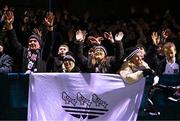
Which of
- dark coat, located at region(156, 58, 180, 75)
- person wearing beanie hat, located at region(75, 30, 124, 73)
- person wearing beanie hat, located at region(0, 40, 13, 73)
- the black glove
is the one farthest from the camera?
person wearing beanie hat, located at region(0, 40, 13, 73)

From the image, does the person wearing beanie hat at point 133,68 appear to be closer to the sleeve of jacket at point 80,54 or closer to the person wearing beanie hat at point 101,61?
the person wearing beanie hat at point 101,61

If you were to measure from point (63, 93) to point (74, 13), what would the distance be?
861 cm

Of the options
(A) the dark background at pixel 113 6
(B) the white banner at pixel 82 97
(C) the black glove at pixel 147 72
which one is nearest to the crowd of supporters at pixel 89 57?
(C) the black glove at pixel 147 72

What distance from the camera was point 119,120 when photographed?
26.4 ft

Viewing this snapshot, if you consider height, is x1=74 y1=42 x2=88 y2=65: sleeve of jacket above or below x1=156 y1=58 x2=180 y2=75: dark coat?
above

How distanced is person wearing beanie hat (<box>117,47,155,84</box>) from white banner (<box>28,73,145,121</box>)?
10 cm

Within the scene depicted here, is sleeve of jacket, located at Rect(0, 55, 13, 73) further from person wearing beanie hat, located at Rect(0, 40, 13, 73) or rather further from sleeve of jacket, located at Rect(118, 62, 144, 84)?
sleeve of jacket, located at Rect(118, 62, 144, 84)

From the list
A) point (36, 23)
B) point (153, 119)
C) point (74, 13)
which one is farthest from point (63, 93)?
point (74, 13)

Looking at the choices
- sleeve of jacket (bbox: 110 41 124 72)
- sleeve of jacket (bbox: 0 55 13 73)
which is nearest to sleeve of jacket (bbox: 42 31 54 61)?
sleeve of jacket (bbox: 0 55 13 73)

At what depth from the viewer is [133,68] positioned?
8.08 metres

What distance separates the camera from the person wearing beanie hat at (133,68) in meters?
7.88

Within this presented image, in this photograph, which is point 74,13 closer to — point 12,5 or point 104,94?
point 12,5

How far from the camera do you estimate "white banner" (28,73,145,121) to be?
8023 mm

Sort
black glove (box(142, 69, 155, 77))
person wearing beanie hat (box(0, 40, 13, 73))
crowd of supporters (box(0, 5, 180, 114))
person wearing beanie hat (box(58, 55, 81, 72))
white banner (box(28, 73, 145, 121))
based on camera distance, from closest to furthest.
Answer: black glove (box(142, 69, 155, 77)) < white banner (box(28, 73, 145, 121)) < crowd of supporters (box(0, 5, 180, 114)) < person wearing beanie hat (box(58, 55, 81, 72)) < person wearing beanie hat (box(0, 40, 13, 73))
